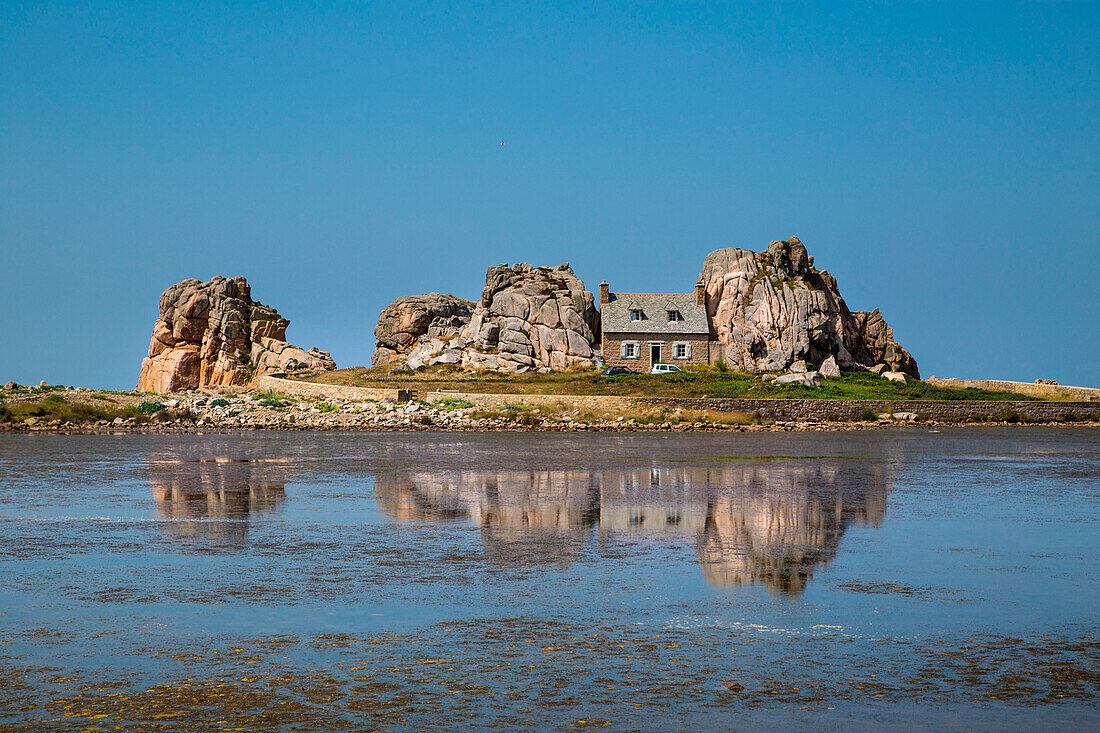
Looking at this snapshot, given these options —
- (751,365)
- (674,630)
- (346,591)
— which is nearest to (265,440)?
(346,591)

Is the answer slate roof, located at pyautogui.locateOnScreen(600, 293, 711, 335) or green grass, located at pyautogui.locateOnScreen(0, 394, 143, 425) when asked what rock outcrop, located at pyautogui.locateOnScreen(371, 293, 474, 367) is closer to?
slate roof, located at pyautogui.locateOnScreen(600, 293, 711, 335)

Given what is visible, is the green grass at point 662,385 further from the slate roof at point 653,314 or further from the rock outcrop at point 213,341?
the rock outcrop at point 213,341

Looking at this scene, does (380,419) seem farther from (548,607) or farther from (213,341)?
(548,607)

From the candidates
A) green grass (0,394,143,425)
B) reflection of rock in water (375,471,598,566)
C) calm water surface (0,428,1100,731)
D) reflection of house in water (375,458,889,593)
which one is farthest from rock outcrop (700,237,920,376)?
calm water surface (0,428,1100,731)

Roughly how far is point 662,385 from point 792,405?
9041 millimetres

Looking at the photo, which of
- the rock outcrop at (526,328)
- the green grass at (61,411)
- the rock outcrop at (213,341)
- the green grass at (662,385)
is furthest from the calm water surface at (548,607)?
the rock outcrop at (213,341)

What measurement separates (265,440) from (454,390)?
2197 cm

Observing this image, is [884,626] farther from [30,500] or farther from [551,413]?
[551,413]

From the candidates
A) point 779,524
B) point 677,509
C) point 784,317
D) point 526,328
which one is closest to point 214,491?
point 677,509

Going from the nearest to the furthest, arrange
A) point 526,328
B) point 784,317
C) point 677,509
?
1. point 677,509
2. point 784,317
3. point 526,328

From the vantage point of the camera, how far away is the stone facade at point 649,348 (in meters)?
76.1

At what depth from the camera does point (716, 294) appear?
78312 millimetres

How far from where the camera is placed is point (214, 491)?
2050cm

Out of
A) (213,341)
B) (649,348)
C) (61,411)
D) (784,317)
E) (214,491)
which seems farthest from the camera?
(213,341)
